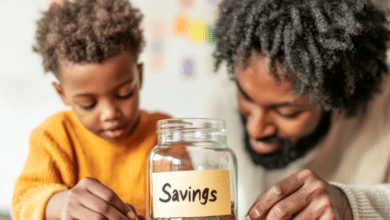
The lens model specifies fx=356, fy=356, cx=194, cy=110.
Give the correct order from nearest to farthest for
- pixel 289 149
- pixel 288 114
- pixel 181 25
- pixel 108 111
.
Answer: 1. pixel 108 111
2. pixel 288 114
3. pixel 289 149
4. pixel 181 25

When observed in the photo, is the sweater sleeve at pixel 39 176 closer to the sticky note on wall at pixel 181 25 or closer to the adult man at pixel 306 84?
the adult man at pixel 306 84

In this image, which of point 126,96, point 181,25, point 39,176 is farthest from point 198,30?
point 39,176

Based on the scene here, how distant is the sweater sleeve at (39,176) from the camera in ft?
1.87

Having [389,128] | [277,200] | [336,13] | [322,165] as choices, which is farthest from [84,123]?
[389,128]

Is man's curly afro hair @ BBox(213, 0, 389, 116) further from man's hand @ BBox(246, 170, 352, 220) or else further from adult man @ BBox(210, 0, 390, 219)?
man's hand @ BBox(246, 170, 352, 220)

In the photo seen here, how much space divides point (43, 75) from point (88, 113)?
69cm

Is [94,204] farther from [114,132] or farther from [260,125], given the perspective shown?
[260,125]

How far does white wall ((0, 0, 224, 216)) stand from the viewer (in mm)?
1183

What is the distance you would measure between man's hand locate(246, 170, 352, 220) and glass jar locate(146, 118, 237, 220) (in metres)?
0.05

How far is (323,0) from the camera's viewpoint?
690 mm

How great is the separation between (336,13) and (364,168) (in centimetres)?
47

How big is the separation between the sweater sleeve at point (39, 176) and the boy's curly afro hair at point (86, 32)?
14cm

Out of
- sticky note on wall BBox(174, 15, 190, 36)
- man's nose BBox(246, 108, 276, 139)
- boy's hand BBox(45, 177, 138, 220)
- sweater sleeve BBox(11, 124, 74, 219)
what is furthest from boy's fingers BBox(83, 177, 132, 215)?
sticky note on wall BBox(174, 15, 190, 36)

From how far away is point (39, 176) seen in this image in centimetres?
61
